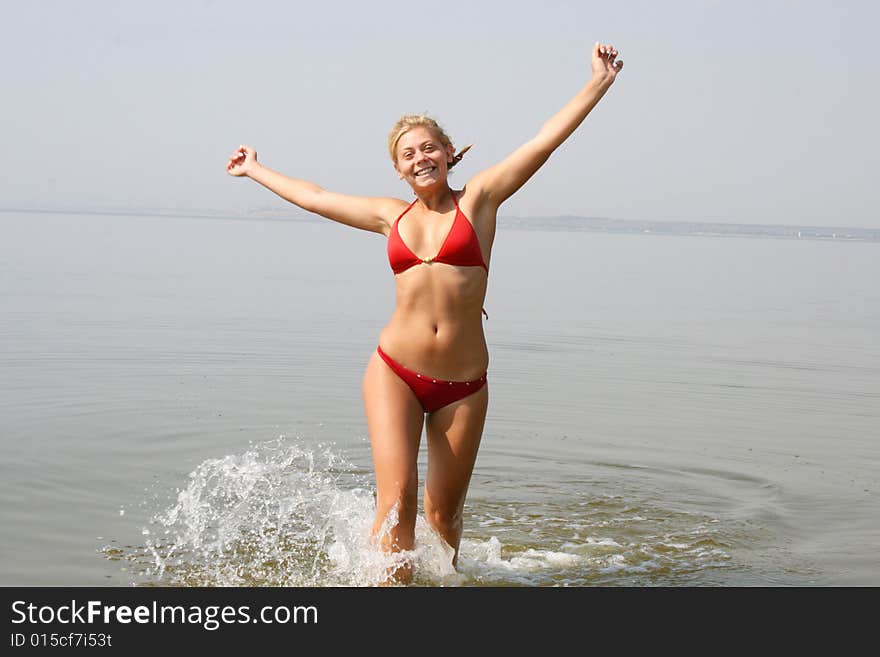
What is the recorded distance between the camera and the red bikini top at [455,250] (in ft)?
21.7

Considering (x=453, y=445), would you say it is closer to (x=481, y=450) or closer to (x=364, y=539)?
(x=364, y=539)

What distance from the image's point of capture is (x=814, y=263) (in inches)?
1906

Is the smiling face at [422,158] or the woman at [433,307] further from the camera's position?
the smiling face at [422,158]

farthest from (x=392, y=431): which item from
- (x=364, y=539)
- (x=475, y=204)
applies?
(x=475, y=204)

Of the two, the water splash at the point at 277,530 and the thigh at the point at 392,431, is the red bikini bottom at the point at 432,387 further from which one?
the water splash at the point at 277,530

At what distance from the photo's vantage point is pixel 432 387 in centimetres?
674

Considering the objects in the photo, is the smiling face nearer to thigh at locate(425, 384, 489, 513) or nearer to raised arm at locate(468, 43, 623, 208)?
raised arm at locate(468, 43, 623, 208)

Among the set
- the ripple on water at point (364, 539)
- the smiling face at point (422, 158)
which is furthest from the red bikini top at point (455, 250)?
the ripple on water at point (364, 539)

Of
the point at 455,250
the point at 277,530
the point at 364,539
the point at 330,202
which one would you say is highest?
the point at 330,202

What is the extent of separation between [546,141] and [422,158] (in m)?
0.68

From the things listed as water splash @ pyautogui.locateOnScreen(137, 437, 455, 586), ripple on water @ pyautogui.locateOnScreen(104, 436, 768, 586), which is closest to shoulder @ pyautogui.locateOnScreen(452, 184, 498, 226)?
water splash @ pyautogui.locateOnScreen(137, 437, 455, 586)

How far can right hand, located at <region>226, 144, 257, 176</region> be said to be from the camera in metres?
7.62
